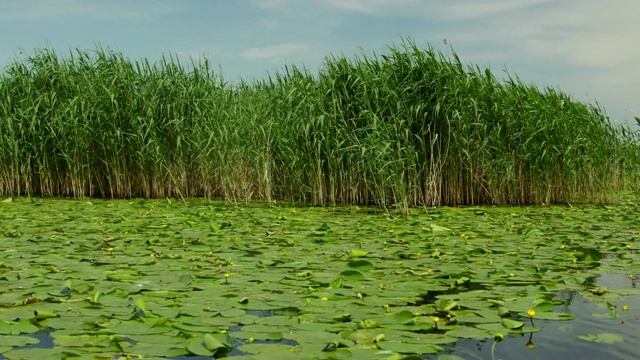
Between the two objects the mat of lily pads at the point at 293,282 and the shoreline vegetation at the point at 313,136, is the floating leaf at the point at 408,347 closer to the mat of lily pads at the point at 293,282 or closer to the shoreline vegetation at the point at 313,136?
the mat of lily pads at the point at 293,282

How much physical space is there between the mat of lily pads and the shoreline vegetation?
1344mm

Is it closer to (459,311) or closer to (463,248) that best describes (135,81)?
(463,248)

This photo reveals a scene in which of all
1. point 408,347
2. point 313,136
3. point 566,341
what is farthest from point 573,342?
point 313,136

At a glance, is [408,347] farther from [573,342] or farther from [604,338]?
[604,338]

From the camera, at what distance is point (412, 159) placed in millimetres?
7496

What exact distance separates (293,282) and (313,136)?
469 centimetres

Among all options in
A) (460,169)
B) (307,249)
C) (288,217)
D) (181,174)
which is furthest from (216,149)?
(307,249)

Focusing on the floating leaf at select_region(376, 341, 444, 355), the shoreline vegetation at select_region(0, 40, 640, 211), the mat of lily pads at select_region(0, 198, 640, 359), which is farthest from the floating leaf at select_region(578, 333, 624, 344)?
the shoreline vegetation at select_region(0, 40, 640, 211)

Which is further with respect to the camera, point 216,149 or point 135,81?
point 135,81

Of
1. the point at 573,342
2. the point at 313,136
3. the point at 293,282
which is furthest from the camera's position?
the point at 313,136

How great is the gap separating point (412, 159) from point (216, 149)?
9.37 ft

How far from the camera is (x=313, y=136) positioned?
816cm

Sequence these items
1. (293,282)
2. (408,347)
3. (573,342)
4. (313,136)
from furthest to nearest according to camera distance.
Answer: (313,136)
(293,282)
(573,342)
(408,347)

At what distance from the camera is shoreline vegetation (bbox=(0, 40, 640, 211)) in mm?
7984
